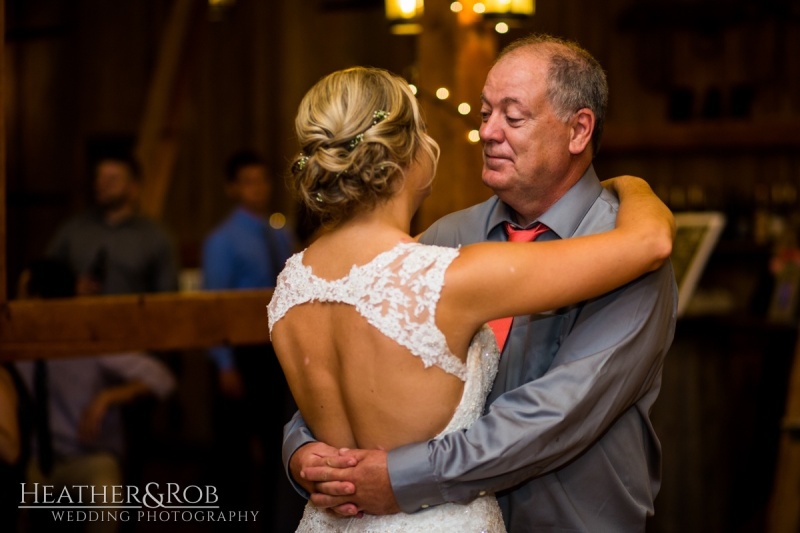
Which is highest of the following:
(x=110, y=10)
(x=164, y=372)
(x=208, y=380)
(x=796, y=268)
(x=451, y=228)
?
(x=110, y=10)

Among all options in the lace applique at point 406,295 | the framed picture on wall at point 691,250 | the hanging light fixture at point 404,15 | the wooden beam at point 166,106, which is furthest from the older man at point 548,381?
the wooden beam at point 166,106

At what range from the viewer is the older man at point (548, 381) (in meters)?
1.96

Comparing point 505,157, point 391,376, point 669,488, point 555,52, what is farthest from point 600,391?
point 669,488

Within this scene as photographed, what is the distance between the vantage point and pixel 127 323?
3713 millimetres

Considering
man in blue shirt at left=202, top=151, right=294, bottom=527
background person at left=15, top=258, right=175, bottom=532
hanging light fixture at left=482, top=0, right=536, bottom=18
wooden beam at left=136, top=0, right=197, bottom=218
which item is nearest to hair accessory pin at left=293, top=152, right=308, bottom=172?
background person at left=15, top=258, right=175, bottom=532

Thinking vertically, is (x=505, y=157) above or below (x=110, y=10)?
below

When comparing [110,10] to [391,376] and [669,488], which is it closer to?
[669,488]

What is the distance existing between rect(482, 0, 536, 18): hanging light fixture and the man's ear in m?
1.73

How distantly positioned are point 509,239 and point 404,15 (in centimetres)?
218

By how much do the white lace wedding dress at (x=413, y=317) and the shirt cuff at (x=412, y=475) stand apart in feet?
0.20

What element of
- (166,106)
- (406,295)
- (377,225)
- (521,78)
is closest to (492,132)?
(521,78)

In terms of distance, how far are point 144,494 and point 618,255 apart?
269 cm

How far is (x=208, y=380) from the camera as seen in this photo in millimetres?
8141

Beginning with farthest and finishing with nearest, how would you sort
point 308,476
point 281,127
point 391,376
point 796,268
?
point 281,127, point 796,268, point 308,476, point 391,376
